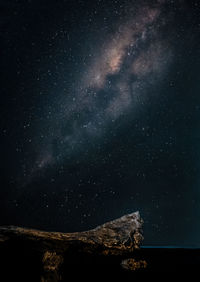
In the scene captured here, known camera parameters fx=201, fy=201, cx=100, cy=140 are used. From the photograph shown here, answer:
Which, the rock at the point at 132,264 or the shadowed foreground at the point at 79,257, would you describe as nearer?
the shadowed foreground at the point at 79,257

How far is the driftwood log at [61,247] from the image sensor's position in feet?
18.2

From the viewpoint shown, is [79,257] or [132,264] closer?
[132,264]

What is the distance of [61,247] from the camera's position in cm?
596

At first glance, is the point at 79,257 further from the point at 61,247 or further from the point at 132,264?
the point at 132,264

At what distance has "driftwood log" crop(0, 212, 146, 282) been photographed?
554 centimetres

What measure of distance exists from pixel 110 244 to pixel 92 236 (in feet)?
2.10

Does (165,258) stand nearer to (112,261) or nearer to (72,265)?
(112,261)

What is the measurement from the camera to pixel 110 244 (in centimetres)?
596

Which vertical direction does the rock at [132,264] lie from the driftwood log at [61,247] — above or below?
below

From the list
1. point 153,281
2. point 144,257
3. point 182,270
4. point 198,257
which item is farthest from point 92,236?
point 198,257

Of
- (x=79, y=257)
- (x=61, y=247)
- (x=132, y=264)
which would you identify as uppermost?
(x=61, y=247)

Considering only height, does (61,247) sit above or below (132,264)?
above

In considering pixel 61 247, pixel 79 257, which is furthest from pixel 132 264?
pixel 61 247

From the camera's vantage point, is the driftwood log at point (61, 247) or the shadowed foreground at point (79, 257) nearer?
the shadowed foreground at point (79, 257)
